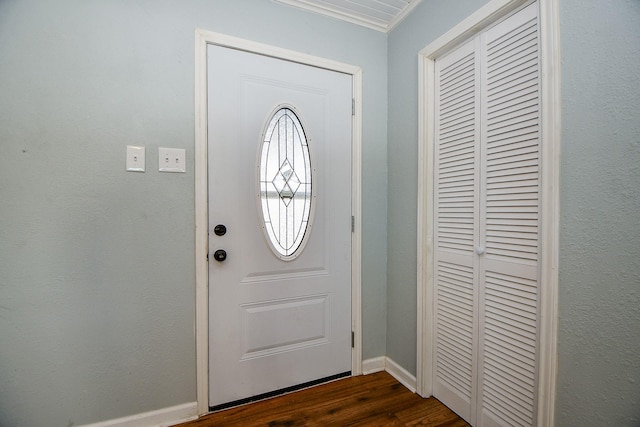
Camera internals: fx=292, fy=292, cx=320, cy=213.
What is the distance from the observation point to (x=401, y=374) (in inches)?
76.5

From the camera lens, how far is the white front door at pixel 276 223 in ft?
5.42

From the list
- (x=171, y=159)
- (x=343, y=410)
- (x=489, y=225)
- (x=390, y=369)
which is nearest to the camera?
(x=489, y=225)

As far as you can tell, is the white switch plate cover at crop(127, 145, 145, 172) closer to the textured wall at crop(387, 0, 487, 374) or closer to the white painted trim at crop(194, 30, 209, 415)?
the white painted trim at crop(194, 30, 209, 415)

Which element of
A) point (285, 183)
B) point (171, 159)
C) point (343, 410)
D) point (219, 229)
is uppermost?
point (171, 159)

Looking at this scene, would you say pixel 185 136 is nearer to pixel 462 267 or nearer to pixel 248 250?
pixel 248 250

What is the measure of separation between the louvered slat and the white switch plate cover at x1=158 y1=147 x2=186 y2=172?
1.56m

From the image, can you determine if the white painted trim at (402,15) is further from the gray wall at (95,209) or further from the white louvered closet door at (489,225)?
the gray wall at (95,209)

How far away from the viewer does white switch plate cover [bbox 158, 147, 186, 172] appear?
153cm

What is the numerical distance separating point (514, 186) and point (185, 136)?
5.39 feet

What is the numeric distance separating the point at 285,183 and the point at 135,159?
2.61ft

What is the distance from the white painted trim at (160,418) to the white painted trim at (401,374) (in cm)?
125

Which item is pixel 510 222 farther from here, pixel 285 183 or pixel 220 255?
pixel 220 255

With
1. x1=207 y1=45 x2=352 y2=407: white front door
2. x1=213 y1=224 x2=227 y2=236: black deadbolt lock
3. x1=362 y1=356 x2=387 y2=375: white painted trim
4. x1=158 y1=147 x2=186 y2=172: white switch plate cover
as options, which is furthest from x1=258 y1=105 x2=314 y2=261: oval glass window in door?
x1=362 y1=356 x2=387 y2=375: white painted trim

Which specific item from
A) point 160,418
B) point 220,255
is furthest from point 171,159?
point 160,418
